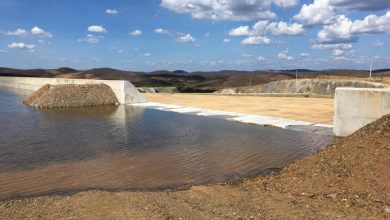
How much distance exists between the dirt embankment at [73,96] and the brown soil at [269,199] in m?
21.7

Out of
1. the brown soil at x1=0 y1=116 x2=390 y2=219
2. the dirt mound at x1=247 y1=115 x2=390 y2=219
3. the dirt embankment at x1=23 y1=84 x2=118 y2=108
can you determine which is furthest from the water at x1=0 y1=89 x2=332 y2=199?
the dirt embankment at x1=23 y1=84 x2=118 y2=108

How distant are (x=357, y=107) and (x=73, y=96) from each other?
2117 centimetres

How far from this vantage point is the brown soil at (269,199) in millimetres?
6832

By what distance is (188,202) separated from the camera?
7656 millimetres

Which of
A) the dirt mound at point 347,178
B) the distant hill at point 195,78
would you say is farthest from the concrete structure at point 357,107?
the distant hill at point 195,78

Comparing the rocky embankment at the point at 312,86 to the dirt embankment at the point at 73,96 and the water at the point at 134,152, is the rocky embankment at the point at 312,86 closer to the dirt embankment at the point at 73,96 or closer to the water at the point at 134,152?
the dirt embankment at the point at 73,96

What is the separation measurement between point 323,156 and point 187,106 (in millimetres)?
17742

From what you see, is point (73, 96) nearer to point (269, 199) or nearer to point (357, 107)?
point (357, 107)

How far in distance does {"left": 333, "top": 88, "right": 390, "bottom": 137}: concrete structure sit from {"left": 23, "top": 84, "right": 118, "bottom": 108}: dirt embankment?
18.8 metres

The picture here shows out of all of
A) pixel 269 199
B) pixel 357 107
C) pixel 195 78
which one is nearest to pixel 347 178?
pixel 269 199

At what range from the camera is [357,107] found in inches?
568

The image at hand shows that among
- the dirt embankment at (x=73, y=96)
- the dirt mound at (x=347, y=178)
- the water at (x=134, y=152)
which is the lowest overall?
the water at (x=134, y=152)

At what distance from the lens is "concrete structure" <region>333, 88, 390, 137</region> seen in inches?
536

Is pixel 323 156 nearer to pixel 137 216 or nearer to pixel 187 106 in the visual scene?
pixel 137 216
